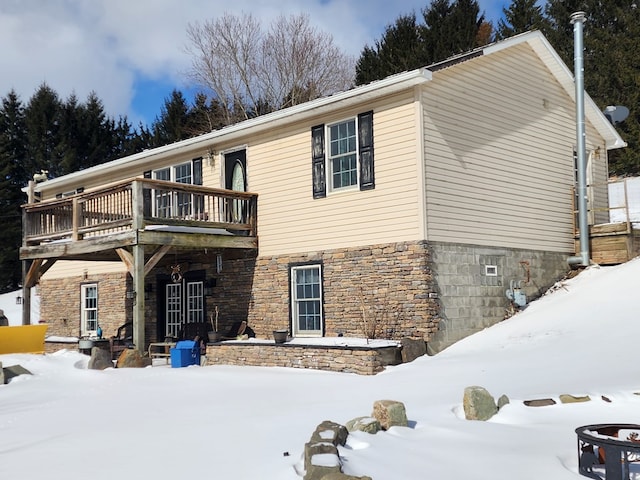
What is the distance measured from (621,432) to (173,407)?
542 cm

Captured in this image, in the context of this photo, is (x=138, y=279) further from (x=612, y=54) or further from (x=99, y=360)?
(x=612, y=54)

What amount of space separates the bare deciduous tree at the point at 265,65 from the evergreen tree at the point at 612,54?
12.1 m

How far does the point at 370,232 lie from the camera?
13.7 m

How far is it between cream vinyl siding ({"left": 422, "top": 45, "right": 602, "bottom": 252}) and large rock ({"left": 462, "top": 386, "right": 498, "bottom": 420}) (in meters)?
5.67

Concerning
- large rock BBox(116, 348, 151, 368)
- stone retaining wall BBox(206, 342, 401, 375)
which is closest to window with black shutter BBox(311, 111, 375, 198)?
stone retaining wall BBox(206, 342, 401, 375)

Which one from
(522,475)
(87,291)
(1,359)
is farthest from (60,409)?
(87,291)

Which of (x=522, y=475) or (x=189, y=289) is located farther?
(x=189, y=289)

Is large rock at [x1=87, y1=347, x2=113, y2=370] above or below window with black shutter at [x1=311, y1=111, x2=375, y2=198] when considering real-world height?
below

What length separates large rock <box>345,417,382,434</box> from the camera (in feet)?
22.1

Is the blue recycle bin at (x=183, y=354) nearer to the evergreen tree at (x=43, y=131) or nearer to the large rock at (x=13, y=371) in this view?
the large rock at (x=13, y=371)

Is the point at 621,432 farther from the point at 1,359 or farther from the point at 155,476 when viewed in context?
the point at 1,359

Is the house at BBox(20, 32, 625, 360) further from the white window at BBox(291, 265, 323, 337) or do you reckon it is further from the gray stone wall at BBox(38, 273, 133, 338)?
the gray stone wall at BBox(38, 273, 133, 338)

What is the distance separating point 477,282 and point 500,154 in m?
3.08

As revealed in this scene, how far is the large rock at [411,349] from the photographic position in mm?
12164
